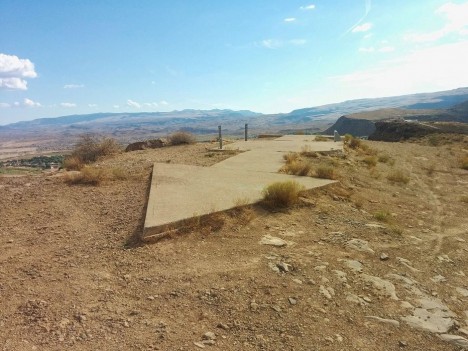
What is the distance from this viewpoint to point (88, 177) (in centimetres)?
831

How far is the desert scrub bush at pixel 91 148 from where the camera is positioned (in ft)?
41.2

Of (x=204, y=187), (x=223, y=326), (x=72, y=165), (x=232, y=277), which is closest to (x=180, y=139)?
(x=72, y=165)

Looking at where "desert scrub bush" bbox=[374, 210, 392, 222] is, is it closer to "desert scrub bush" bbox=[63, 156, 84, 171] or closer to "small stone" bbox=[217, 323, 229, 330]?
"small stone" bbox=[217, 323, 229, 330]

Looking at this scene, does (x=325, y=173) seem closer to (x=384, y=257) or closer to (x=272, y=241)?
(x=384, y=257)

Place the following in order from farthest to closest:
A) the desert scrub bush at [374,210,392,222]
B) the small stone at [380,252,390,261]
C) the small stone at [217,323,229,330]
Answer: the desert scrub bush at [374,210,392,222] < the small stone at [380,252,390,261] < the small stone at [217,323,229,330]

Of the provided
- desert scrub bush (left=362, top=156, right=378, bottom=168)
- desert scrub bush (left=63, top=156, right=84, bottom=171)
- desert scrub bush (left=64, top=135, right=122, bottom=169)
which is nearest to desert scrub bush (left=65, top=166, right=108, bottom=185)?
desert scrub bush (left=63, top=156, right=84, bottom=171)

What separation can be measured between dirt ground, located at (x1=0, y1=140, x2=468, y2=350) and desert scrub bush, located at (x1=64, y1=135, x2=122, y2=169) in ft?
17.4

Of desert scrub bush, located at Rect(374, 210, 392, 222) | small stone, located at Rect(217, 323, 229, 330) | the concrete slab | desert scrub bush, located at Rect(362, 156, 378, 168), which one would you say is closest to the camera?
small stone, located at Rect(217, 323, 229, 330)

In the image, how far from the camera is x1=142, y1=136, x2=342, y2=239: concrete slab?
18.2 ft

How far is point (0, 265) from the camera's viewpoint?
178 inches

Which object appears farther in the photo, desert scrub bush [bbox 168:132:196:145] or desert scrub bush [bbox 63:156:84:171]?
desert scrub bush [bbox 168:132:196:145]

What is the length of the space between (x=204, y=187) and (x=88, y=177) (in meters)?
2.75

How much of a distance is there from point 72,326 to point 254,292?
1.75m

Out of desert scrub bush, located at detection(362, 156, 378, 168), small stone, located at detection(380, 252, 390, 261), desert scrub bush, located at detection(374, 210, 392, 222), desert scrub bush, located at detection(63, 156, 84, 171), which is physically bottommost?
small stone, located at detection(380, 252, 390, 261)
